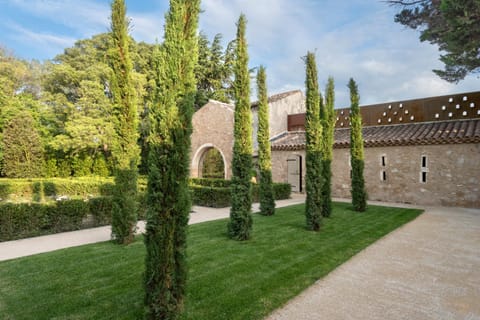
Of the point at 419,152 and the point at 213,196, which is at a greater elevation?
the point at 419,152

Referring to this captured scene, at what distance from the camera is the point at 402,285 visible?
13.0 feet

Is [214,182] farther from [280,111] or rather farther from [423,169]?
[423,169]

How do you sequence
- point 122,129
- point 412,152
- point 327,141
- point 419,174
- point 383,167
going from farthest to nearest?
point 383,167, point 412,152, point 419,174, point 327,141, point 122,129

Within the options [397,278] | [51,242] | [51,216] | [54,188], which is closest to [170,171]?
[397,278]

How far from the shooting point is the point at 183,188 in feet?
9.70

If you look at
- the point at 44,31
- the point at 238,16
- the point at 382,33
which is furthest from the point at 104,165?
the point at 382,33

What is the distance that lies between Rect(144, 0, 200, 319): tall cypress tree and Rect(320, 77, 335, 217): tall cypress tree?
6611 millimetres

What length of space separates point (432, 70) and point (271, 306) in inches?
456

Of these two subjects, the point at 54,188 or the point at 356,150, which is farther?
the point at 54,188

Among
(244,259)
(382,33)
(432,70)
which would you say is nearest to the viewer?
(244,259)

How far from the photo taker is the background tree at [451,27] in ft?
24.0

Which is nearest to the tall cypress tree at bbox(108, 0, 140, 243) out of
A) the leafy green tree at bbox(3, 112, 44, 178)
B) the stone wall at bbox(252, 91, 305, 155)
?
the stone wall at bbox(252, 91, 305, 155)

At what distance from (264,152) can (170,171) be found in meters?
7.22

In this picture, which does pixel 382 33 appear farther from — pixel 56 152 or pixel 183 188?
pixel 56 152
